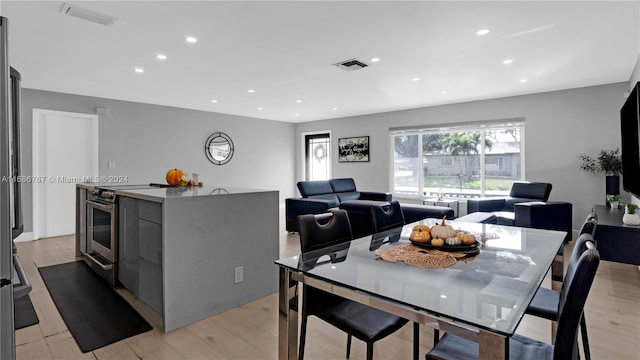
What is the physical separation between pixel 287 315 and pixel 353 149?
268 inches

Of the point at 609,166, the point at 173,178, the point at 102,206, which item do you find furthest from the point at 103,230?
the point at 609,166

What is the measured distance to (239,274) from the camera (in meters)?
2.70

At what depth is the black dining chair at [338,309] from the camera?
1.46m

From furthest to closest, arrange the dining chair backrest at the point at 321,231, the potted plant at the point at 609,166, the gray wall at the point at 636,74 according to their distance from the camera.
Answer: the potted plant at the point at 609,166 → the gray wall at the point at 636,74 → the dining chair backrest at the point at 321,231

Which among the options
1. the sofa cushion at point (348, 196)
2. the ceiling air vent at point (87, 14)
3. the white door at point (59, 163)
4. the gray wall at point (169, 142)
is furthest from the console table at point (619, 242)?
the white door at point (59, 163)

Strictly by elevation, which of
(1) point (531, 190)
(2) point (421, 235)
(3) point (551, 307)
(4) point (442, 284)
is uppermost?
(1) point (531, 190)

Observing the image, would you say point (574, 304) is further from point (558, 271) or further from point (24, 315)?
point (24, 315)

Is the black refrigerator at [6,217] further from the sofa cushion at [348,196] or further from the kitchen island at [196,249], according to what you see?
the sofa cushion at [348,196]

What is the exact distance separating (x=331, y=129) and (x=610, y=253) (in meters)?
6.39

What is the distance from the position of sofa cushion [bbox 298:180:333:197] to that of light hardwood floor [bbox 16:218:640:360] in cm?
318

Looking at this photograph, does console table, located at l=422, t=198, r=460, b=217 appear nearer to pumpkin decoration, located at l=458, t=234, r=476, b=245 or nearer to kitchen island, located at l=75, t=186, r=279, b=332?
kitchen island, located at l=75, t=186, r=279, b=332

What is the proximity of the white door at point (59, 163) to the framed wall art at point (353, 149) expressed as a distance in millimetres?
5091

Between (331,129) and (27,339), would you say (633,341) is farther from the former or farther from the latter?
(331,129)

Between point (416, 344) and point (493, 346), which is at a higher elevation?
point (493, 346)
